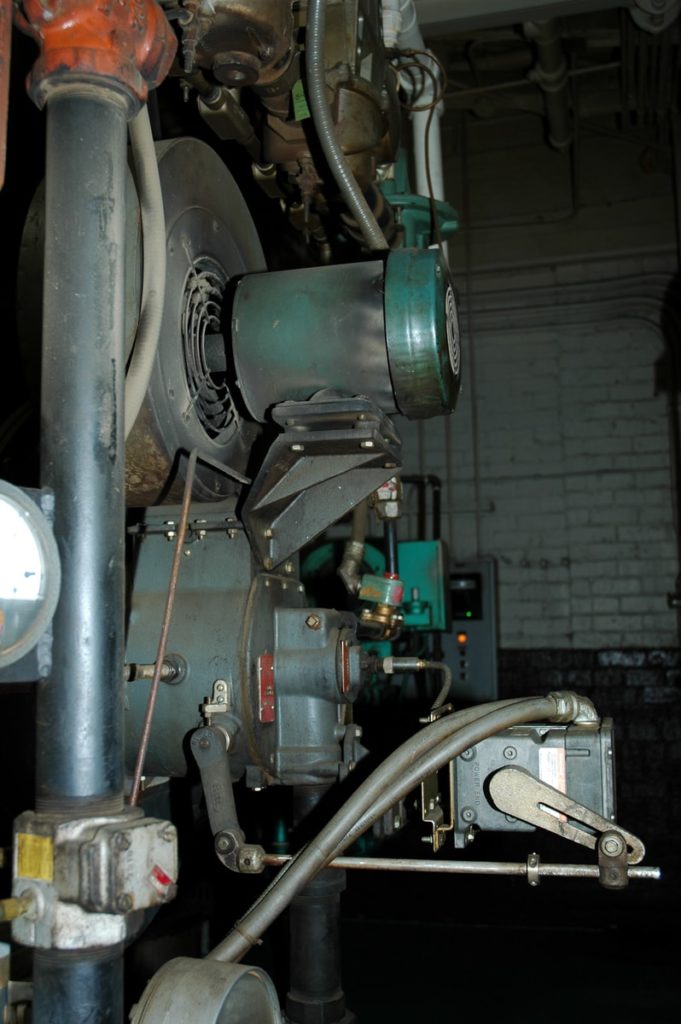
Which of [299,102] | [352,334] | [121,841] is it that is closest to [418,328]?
[352,334]

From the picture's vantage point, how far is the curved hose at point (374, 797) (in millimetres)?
1048

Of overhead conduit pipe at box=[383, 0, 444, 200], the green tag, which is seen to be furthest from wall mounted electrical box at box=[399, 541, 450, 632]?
the green tag

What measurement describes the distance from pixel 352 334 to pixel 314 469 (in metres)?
0.20

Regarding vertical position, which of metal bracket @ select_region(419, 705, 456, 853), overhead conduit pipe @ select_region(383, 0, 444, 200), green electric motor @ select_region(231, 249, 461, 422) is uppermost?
overhead conduit pipe @ select_region(383, 0, 444, 200)

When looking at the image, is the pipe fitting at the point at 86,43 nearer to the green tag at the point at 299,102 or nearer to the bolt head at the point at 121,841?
the green tag at the point at 299,102

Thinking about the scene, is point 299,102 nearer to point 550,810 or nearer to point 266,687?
point 266,687

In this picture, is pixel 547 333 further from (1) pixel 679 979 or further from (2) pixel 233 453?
(2) pixel 233 453

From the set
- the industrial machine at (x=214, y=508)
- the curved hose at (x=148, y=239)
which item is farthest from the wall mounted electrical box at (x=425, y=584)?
the curved hose at (x=148, y=239)

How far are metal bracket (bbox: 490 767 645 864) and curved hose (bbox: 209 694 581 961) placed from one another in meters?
0.10

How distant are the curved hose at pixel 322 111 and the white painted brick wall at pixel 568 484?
272cm

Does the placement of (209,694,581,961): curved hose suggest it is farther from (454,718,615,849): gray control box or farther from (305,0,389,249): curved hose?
(305,0,389,249): curved hose

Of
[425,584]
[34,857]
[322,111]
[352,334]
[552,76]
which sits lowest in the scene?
[34,857]

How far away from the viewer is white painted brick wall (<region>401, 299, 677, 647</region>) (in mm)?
3777

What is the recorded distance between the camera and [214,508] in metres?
1.30
